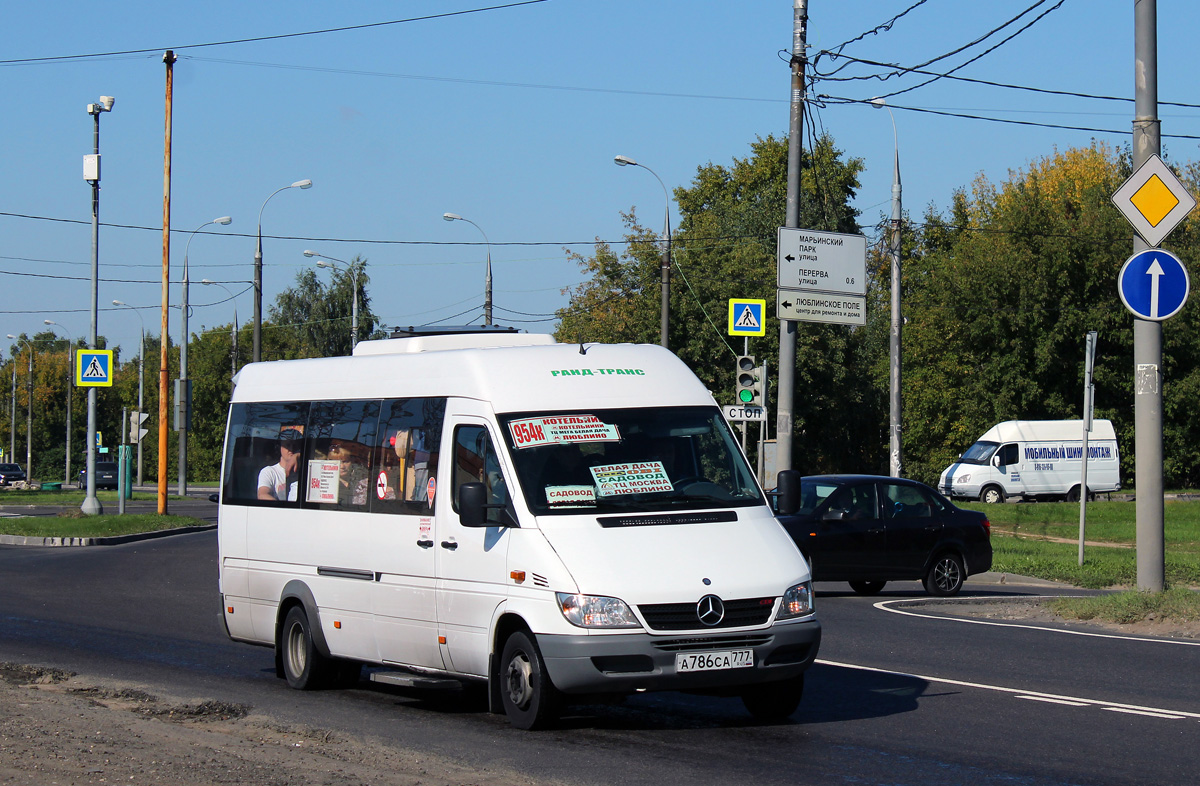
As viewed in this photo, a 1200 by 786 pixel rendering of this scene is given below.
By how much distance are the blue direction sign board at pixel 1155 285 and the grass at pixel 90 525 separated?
901 inches

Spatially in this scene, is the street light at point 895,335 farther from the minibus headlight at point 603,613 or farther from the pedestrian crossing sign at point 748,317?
the minibus headlight at point 603,613

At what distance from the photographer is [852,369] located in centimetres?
5744

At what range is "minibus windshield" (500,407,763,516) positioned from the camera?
8445mm

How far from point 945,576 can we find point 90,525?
20867 mm

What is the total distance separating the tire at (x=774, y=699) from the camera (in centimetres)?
844

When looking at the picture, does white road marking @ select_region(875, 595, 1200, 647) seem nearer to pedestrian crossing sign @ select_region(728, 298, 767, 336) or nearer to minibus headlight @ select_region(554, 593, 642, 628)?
minibus headlight @ select_region(554, 593, 642, 628)

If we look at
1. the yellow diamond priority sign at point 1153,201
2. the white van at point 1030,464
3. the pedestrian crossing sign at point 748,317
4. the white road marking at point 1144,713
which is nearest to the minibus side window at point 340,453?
the white road marking at point 1144,713

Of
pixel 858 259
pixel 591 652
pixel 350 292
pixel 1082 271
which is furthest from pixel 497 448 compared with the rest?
pixel 350 292

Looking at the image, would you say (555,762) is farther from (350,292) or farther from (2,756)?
(350,292)

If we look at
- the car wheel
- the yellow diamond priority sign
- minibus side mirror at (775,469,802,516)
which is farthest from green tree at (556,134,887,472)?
minibus side mirror at (775,469,802,516)

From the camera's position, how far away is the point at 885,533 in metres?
17.6

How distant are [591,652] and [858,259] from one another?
16.2 metres

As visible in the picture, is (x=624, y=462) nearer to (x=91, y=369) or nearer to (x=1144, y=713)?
(x=1144, y=713)

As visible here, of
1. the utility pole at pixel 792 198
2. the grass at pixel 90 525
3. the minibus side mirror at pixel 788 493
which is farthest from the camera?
the grass at pixel 90 525
